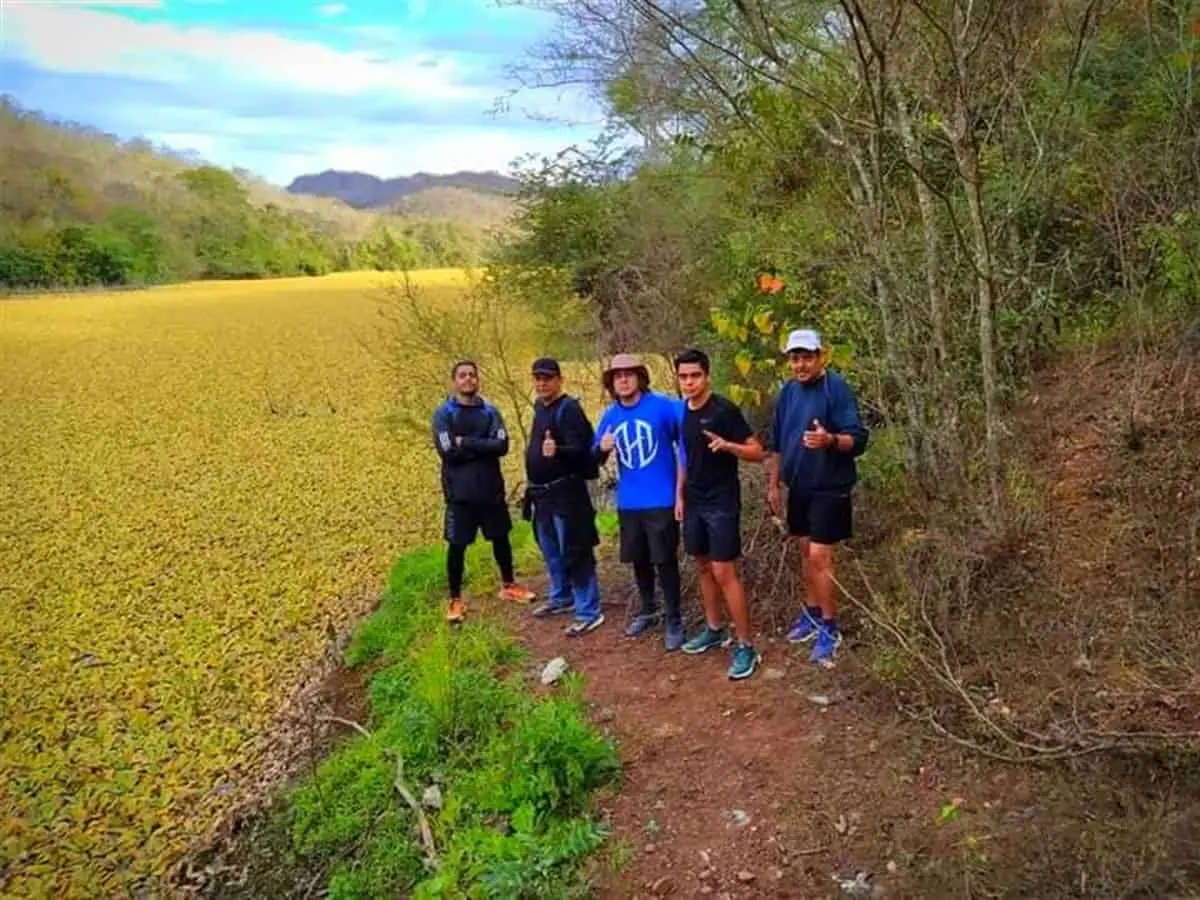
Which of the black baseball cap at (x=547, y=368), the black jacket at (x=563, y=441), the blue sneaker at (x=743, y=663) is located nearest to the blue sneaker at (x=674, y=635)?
the blue sneaker at (x=743, y=663)

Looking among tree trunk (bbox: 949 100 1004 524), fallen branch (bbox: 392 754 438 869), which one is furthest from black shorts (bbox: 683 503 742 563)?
fallen branch (bbox: 392 754 438 869)

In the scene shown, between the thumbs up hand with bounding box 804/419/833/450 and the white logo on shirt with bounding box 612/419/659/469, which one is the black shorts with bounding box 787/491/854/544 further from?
the white logo on shirt with bounding box 612/419/659/469

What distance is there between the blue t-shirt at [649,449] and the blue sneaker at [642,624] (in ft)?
2.91

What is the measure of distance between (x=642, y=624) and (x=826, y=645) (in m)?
1.30

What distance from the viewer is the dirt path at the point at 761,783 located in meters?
3.73

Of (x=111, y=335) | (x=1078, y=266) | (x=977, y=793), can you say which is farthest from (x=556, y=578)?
(x=111, y=335)

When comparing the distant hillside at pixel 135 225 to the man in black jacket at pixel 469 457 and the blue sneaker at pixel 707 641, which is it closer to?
the man in black jacket at pixel 469 457

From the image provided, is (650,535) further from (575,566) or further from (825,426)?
(825,426)

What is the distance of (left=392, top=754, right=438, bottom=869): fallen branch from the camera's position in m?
4.48

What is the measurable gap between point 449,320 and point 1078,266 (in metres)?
5.90

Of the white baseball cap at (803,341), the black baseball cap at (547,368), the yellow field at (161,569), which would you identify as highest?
the white baseball cap at (803,341)

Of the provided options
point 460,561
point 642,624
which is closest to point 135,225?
point 460,561

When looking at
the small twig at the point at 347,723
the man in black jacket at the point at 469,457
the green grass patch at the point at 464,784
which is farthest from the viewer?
the man in black jacket at the point at 469,457

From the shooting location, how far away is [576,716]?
5.07m
